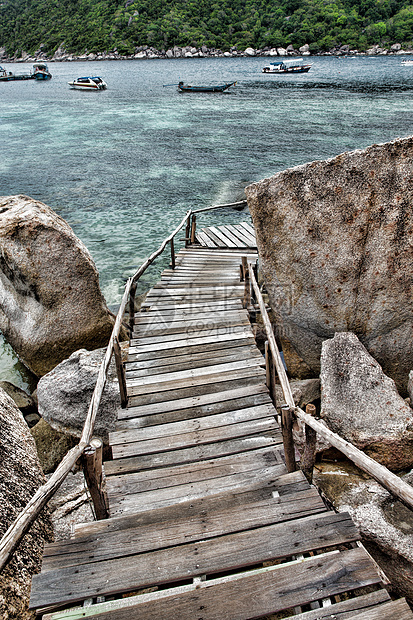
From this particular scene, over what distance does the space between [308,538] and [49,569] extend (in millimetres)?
1984

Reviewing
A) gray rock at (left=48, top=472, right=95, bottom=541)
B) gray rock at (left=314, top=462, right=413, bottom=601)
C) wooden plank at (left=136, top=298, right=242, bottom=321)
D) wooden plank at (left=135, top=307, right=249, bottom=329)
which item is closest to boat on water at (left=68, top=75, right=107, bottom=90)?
wooden plank at (left=136, top=298, right=242, bottom=321)

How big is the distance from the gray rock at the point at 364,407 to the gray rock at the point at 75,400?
3430 millimetres

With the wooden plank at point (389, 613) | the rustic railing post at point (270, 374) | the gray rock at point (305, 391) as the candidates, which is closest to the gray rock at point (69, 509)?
the rustic railing post at point (270, 374)

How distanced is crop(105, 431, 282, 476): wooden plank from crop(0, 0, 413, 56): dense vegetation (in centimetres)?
11705

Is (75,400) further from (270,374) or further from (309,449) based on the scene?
(309,449)

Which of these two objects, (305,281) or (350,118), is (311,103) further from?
(305,281)

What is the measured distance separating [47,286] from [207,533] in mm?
6992

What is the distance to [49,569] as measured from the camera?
10.2 ft

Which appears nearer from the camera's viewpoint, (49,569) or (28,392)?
(49,569)

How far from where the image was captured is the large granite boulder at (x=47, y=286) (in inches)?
348

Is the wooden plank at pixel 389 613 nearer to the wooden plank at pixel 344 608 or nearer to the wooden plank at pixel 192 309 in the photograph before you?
the wooden plank at pixel 344 608

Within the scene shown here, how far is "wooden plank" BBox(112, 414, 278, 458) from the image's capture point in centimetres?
493

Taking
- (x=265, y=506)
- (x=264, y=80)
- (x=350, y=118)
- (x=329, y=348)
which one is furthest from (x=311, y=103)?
(x=265, y=506)

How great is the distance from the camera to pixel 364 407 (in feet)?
19.8
